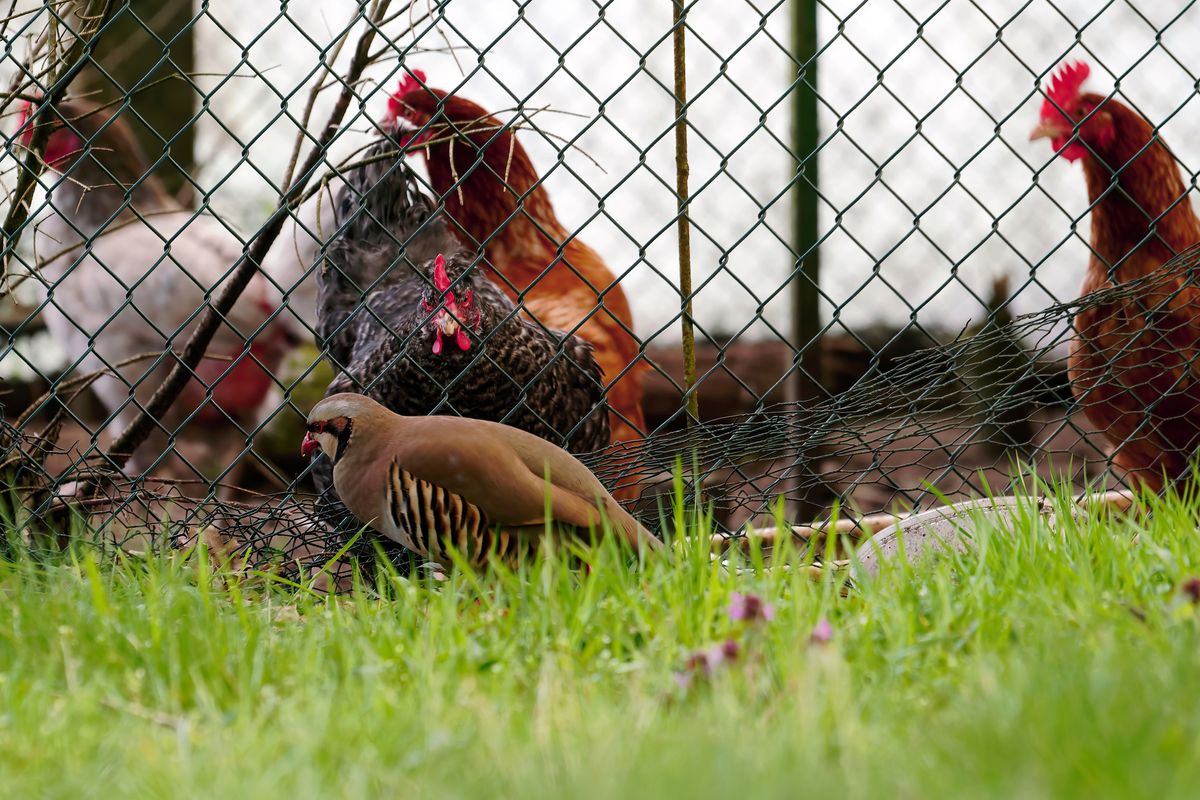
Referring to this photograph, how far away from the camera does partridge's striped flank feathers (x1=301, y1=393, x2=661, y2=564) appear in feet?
8.04

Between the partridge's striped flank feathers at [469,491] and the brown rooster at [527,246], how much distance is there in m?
1.35

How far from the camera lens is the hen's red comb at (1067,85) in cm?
391

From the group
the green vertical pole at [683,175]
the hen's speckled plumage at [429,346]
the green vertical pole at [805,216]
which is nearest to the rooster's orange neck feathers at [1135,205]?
the green vertical pole at [805,216]

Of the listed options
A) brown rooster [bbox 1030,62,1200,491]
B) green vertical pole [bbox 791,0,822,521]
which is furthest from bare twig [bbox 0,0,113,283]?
brown rooster [bbox 1030,62,1200,491]

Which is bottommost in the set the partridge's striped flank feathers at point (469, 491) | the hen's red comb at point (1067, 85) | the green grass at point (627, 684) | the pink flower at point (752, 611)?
the green grass at point (627, 684)

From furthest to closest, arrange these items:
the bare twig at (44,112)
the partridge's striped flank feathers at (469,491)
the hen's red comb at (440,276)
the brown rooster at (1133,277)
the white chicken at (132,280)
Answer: the white chicken at (132,280)
the brown rooster at (1133,277)
the hen's red comb at (440,276)
the bare twig at (44,112)
the partridge's striped flank feathers at (469,491)

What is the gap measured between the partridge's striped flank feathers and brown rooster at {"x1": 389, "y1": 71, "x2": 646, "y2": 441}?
1.35 m

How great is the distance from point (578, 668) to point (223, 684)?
1.67 feet

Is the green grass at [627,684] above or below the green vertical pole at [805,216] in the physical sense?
below

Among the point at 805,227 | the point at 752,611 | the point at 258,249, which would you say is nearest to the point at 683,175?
the point at 258,249

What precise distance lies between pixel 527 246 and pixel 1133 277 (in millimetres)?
1903

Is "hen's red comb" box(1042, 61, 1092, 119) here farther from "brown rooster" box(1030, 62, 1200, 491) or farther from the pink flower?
the pink flower

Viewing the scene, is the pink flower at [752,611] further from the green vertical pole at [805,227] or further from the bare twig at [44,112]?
the green vertical pole at [805,227]

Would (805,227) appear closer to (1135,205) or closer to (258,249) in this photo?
(1135,205)
